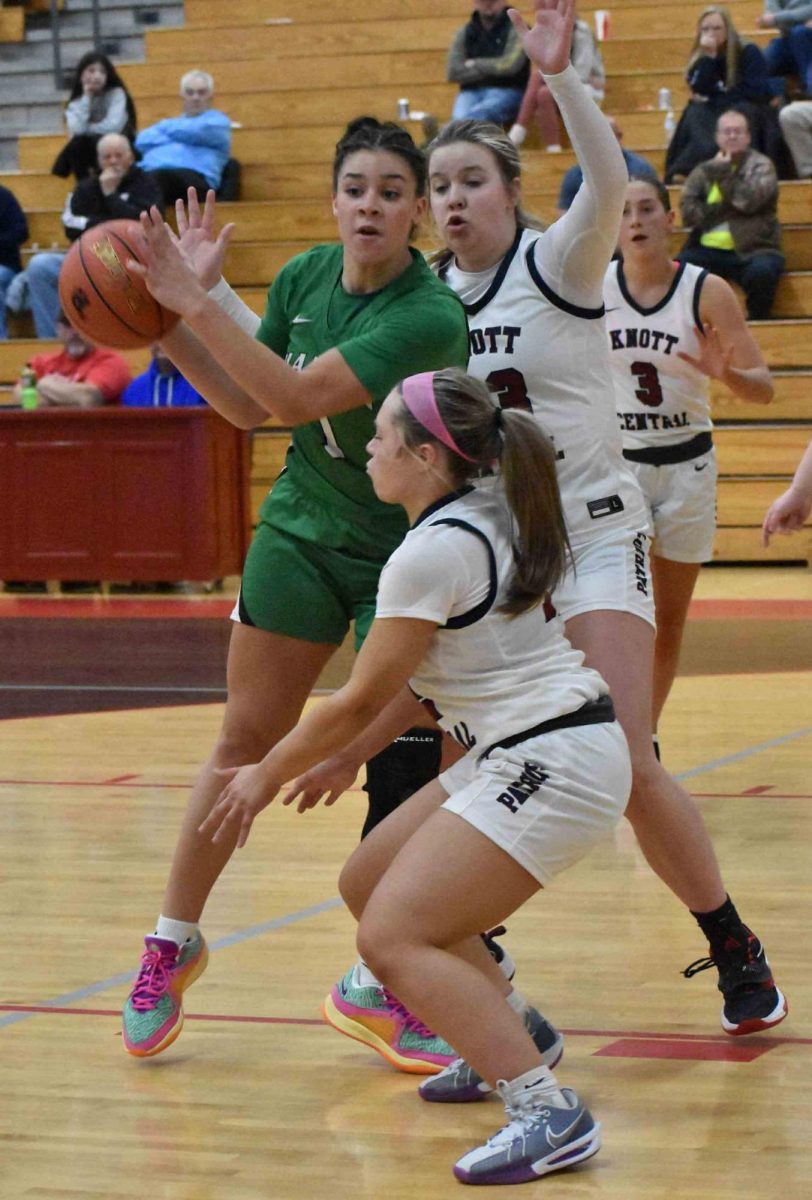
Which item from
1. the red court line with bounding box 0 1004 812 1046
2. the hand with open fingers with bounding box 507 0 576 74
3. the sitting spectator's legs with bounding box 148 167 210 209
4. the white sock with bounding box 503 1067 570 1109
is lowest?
the red court line with bounding box 0 1004 812 1046

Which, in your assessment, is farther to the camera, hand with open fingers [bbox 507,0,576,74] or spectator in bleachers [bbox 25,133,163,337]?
spectator in bleachers [bbox 25,133,163,337]

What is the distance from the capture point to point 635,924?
427 centimetres

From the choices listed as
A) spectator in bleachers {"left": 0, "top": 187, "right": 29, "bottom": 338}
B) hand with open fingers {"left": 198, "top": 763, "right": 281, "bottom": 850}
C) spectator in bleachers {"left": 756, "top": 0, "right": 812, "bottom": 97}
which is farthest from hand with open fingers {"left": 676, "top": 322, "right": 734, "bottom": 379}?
spectator in bleachers {"left": 0, "top": 187, "right": 29, "bottom": 338}

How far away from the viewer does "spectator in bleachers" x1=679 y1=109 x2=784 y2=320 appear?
11758mm

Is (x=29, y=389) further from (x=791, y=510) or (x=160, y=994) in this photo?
(x=160, y=994)

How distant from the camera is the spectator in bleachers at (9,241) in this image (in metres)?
13.6

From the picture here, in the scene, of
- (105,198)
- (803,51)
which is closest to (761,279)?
(803,51)

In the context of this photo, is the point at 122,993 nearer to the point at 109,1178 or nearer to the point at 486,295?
the point at 109,1178

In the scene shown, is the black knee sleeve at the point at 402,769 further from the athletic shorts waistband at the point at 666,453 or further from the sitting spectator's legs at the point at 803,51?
the sitting spectator's legs at the point at 803,51

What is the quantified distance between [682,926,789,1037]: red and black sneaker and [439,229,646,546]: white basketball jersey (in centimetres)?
77

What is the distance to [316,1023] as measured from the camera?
143 inches

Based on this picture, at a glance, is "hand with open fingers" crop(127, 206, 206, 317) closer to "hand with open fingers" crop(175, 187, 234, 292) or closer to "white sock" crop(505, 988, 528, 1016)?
"hand with open fingers" crop(175, 187, 234, 292)

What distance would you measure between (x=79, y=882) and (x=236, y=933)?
65 centimetres

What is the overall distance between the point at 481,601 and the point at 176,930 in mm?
984
